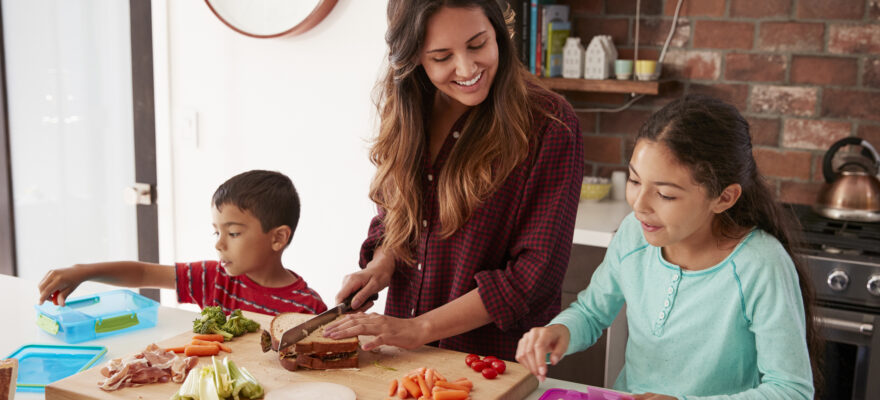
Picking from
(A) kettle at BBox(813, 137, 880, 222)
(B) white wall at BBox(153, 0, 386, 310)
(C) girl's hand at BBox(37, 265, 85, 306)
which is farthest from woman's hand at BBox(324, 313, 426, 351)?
(A) kettle at BBox(813, 137, 880, 222)

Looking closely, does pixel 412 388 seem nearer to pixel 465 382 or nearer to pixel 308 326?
pixel 465 382

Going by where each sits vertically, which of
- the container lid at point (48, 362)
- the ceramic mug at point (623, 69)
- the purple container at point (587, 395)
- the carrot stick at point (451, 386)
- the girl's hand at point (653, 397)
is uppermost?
the ceramic mug at point (623, 69)

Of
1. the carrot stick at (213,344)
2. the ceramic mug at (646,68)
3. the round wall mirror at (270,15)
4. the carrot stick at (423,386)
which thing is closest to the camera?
the carrot stick at (423,386)

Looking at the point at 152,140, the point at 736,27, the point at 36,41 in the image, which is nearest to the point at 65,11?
the point at 36,41

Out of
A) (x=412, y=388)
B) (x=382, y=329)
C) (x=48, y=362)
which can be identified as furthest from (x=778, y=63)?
(x=48, y=362)

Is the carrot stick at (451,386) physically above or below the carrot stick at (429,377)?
below

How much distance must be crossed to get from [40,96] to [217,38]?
2.87 ft

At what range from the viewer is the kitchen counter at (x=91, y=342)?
1.45m

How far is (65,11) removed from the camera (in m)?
3.11

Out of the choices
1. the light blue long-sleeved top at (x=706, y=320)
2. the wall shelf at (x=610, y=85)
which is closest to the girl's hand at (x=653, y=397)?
the light blue long-sleeved top at (x=706, y=320)

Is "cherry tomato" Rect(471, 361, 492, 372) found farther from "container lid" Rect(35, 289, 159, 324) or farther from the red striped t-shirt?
"container lid" Rect(35, 289, 159, 324)

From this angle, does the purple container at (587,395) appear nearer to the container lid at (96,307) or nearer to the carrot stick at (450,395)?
the carrot stick at (450,395)

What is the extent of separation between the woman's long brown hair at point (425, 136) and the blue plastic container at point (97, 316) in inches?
22.1

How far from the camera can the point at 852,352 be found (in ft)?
7.48
